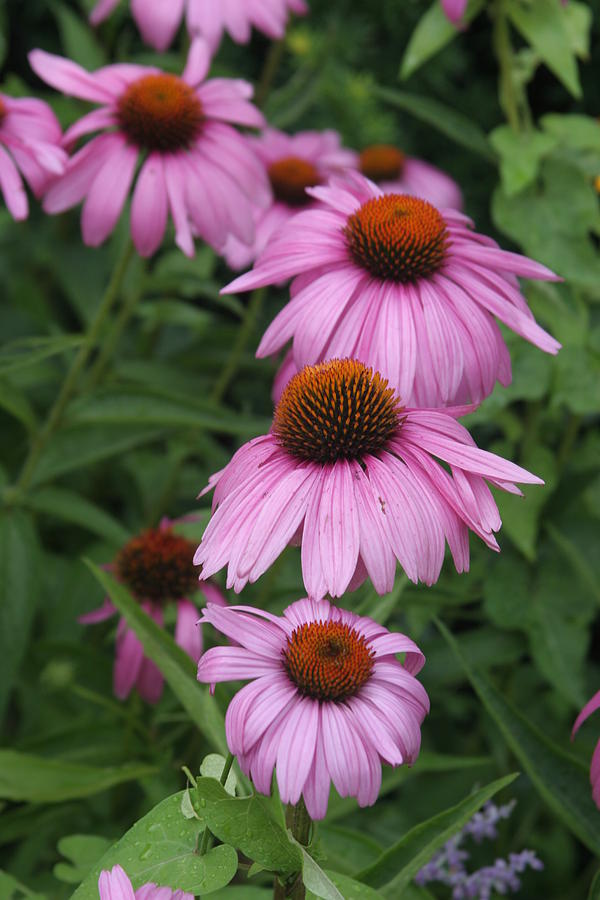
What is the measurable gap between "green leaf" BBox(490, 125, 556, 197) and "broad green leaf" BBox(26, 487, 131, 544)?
0.78 metres

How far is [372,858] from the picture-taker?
114 centimetres

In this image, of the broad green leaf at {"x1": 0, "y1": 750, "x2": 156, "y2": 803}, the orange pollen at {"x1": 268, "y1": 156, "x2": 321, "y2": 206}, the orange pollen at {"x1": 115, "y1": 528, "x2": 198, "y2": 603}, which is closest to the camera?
the broad green leaf at {"x1": 0, "y1": 750, "x2": 156, "y2": 803}

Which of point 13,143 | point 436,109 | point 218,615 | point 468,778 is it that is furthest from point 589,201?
point 218,615

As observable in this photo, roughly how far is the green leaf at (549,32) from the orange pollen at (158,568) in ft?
2.90

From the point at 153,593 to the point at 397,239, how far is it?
2.08 ft

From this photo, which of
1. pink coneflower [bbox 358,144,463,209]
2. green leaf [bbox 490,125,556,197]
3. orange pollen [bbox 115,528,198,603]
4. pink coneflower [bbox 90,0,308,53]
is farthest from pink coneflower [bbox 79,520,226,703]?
pink coneflower [bbox 358,144,463,209]

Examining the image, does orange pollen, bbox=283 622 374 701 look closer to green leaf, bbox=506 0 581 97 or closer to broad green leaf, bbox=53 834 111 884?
broad green leaf, bbox=53 834 111 884

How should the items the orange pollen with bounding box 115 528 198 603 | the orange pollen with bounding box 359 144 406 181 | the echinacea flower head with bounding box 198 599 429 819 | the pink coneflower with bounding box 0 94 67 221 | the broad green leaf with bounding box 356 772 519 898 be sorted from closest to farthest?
the echinacea flower head with bounding box 198 599 429 819
the broad green leaf with bounding box 356 772 519 898
the pink coneflower with bounding box 0 94 67 221
the orange pollen with bounding box 115 528 198 603
the orange pollen with bounding box 359 144 406 181

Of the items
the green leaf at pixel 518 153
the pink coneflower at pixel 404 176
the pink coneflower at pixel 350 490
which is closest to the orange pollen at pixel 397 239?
the pink coneflower at pixel 350 490

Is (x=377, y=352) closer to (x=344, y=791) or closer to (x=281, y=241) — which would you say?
(x=281, y=241)

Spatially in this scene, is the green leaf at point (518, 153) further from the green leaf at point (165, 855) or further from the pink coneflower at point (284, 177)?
the green leaf at point (165, 855)

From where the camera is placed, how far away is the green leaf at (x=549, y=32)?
5.15 feet

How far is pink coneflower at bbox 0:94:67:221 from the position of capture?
4.24ft

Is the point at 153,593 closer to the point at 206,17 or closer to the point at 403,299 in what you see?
the point at 403,299
